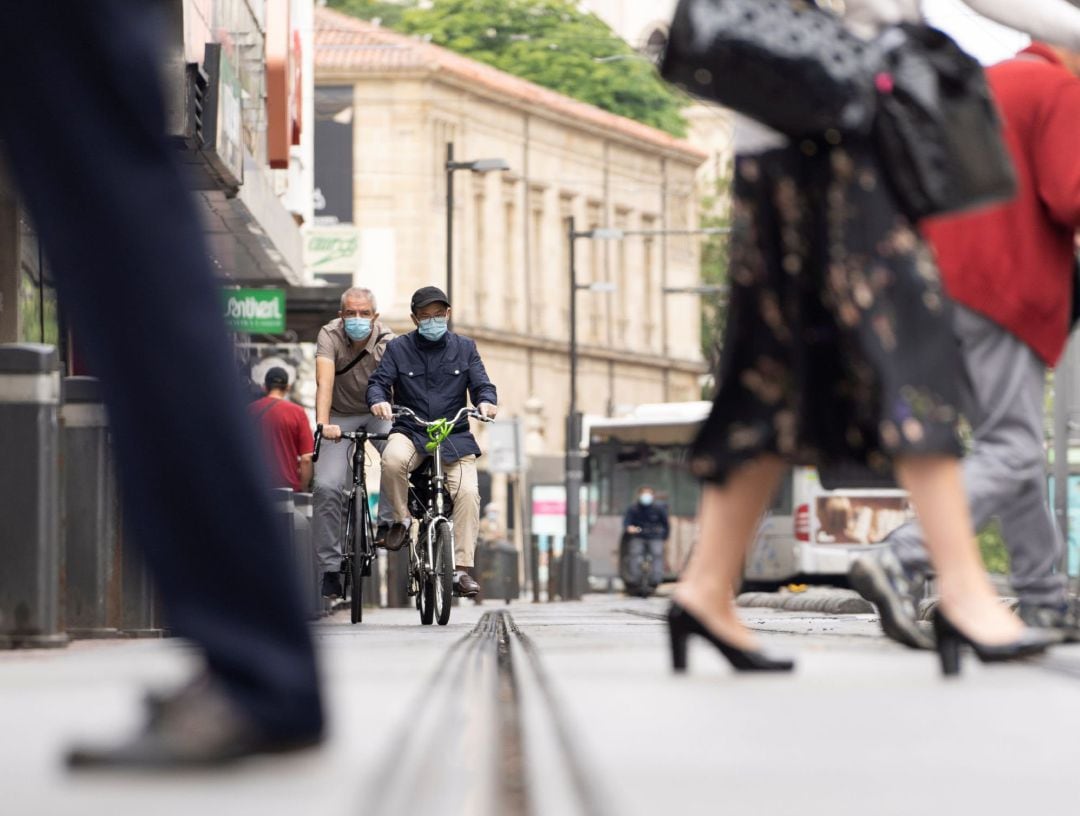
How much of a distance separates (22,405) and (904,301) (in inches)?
173

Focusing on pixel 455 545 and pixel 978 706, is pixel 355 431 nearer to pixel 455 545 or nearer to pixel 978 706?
pixel 455 545

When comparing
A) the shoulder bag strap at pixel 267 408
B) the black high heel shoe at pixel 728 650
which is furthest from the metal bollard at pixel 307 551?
the black high heel shoe at pixel 728 650

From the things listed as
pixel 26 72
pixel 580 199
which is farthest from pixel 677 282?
pixel 26 72

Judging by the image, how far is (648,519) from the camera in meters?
44.1

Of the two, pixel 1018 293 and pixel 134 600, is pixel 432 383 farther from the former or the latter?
pixel 1018 293

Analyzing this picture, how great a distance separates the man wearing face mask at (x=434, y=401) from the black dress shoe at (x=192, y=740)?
10721 millimetres

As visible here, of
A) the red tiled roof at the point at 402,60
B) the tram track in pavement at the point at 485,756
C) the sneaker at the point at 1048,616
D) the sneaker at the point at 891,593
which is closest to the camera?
the tram track in pavement at the point at 485,756

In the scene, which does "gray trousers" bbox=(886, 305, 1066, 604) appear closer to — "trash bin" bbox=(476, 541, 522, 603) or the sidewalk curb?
the sidewalk curb

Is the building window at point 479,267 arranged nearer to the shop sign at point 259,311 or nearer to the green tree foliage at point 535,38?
the green tree foliage at point 535,38

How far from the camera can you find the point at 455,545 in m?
14.7

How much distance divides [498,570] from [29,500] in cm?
3508

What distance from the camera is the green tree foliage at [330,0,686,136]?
85.6m

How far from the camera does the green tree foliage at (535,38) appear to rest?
281 feet

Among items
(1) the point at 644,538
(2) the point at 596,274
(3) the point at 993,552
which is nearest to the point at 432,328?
(1) the point at 644,538
